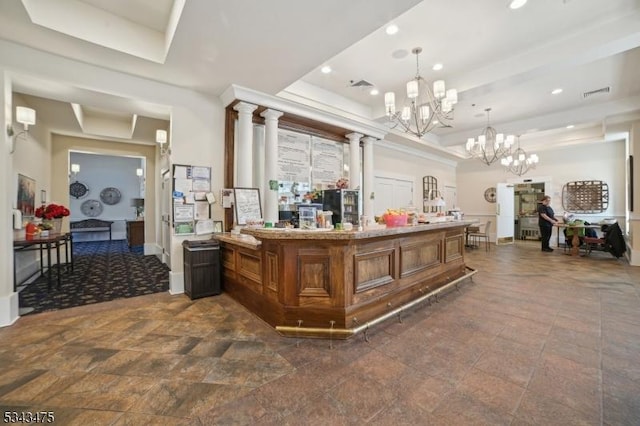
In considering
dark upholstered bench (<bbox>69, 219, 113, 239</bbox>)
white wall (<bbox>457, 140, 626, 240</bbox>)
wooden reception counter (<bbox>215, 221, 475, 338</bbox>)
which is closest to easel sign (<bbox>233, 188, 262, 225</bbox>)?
wooden reception counter (<bbox>215, 221, 475, 338</bbox>)

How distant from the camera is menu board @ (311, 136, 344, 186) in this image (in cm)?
560

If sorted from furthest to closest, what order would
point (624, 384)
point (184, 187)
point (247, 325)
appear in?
point (184, 187)
point (247, 325)
point (624, 384)

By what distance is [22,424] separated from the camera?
159 cm

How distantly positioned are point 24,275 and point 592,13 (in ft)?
29.7

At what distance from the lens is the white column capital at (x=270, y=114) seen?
4582mm

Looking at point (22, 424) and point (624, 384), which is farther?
point (624, 384)

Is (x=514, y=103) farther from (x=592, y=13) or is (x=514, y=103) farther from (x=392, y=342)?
(x=392, y=342)

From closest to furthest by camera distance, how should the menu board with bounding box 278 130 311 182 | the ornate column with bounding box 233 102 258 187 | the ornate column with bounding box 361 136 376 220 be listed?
1. the ornate column with bounding box 233 102 258 187
2. the menu board with bounding box 278 130 311 182
3. the ornate column with bounding box 361 136 376 220

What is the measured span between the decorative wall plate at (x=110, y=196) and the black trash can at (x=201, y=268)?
381 inches

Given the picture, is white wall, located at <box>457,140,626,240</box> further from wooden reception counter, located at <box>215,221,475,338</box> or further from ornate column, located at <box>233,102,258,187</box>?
ornate column, located at <box>233,102,258,187</box>

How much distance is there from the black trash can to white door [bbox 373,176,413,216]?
4607 mm

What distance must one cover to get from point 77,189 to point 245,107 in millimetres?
10420

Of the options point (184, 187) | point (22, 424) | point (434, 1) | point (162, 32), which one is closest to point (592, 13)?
point (434, 1)

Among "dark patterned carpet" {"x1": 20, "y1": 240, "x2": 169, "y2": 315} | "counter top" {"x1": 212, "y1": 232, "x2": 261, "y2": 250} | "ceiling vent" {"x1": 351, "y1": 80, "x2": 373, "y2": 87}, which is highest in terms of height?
"ceiling vent" {"x1": 351, "y1": 80, "x2": 373, "y2": 87}
